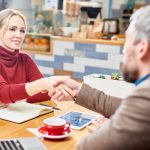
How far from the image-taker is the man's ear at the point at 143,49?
104 cm

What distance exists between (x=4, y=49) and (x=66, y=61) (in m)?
2.02

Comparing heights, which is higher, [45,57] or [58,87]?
[58,87]

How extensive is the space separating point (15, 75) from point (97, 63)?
187cm

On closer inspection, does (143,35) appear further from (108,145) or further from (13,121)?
(13,121)

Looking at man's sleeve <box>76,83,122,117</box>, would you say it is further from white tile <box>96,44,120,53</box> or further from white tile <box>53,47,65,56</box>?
white tile <box>53,47,65,56</box>

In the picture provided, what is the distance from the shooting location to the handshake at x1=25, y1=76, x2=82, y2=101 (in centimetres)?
186

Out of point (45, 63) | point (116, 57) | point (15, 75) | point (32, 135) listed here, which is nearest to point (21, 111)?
point (32, 135)

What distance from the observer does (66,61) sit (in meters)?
4.22

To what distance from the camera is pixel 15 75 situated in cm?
226

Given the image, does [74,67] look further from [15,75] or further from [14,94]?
[14,94]

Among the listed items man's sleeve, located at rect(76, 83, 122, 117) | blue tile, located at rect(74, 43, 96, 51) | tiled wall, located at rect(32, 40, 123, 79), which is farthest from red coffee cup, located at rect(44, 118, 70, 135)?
blue tile, located at rect(74, 43, 96, 51)

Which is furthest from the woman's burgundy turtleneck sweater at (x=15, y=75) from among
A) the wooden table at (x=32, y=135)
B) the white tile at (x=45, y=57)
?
the white tile at (x=45, y=57)

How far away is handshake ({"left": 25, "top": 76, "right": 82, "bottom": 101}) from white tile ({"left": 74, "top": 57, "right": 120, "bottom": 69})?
6.67ft

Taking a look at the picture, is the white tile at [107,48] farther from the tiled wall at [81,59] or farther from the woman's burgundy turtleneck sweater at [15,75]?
the woman's burgundy turtleneck sweater at [15,75]
